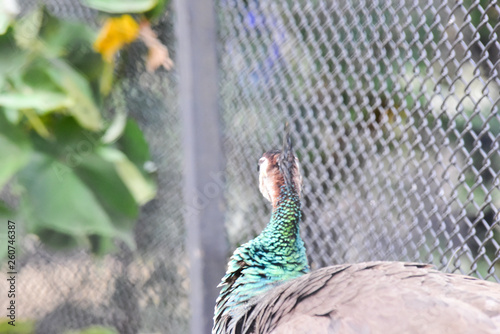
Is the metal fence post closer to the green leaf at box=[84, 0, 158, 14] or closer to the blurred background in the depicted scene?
the blurred background

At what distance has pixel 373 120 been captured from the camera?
4.91 feet

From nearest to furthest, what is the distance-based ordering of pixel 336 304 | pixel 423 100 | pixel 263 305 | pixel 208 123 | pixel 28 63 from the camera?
pixel 336 304 → pixel 263 305 → pixel 423 100 → pixel 208 123 → pixel 28 63

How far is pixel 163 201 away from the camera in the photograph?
89.1 inches

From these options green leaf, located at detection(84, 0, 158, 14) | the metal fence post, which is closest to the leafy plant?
green leaf, located at detection(84, 0, 158, 14)

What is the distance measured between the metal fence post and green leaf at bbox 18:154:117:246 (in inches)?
16.7

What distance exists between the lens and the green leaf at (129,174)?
2.13 m

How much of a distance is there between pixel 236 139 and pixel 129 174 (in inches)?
20.3

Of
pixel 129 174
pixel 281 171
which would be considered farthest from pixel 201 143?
pixel 281 171

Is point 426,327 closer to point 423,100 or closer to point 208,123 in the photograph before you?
point 423,100

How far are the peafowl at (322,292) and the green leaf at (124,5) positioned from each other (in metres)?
1.03

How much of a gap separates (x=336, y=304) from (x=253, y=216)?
33.4 inches

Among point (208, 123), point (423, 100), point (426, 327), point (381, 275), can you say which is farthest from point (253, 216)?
point (426, 327)

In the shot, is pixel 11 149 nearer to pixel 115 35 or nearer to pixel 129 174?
pixel 129 174

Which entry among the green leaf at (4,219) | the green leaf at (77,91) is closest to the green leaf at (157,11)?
the green leaf at (77,91)
